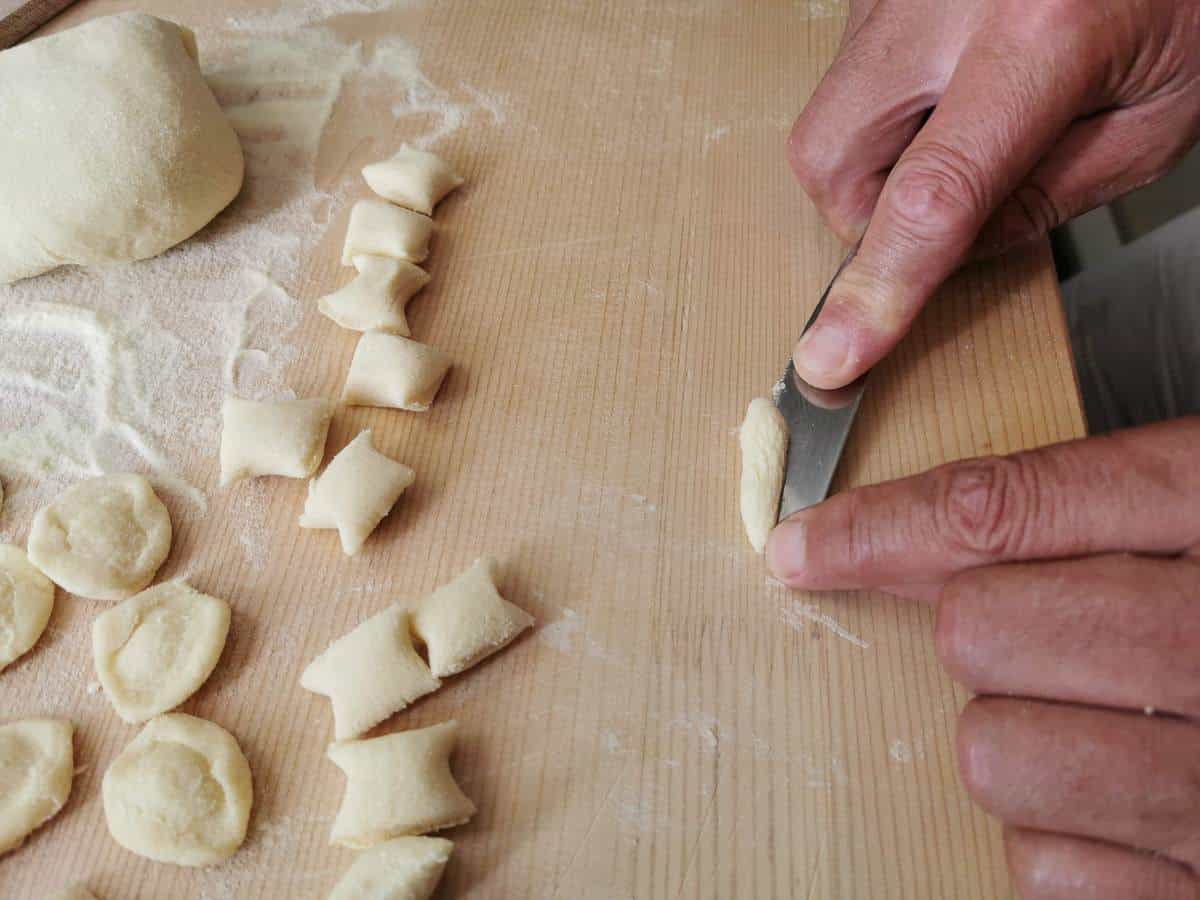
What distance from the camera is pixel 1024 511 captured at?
809mm

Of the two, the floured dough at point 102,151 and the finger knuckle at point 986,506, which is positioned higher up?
the floured dough at point 102,151

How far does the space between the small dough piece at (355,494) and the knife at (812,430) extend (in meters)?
0.44

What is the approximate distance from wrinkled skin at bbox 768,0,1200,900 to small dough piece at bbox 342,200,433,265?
555 mm

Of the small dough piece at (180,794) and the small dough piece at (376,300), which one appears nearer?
the small dough piece at (180,794)

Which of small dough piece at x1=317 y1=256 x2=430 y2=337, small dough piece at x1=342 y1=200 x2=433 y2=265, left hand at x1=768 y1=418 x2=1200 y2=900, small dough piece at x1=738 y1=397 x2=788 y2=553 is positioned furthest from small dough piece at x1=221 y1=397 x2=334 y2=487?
left hand at x1=768 y1=418 x2=1200 y2=900

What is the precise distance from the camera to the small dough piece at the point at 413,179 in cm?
128

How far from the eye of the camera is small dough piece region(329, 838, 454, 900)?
0.78 m

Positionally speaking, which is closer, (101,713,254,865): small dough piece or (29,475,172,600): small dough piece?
(101,713,254,865): small dough piece

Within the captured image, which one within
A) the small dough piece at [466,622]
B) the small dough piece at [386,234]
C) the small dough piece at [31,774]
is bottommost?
the small dough piece at [31,774]

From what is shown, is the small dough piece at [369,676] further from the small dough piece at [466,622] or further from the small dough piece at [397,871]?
the small dough piece at [397,871]

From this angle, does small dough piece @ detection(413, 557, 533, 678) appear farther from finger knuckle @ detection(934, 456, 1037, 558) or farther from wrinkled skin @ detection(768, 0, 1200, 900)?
finger knuckle @ detection(934, 456, 1037, 558)

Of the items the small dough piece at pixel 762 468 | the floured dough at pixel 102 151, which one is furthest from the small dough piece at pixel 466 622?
the floured dough at pixel 102 151

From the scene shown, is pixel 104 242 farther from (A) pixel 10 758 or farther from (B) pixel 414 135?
(A) pixel 10 758

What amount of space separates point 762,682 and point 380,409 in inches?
22.6
